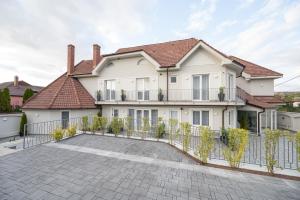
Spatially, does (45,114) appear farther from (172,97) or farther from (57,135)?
(172,97)

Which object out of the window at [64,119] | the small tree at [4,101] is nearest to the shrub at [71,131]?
the window at [64,119]

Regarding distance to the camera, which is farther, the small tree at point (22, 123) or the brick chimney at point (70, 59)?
the brick chimney at point (70, 59)

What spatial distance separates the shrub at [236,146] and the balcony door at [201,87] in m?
6.41

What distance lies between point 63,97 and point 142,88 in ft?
27.1

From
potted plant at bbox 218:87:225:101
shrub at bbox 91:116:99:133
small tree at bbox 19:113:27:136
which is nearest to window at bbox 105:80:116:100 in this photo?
shrub at bbox 91:116:99:133

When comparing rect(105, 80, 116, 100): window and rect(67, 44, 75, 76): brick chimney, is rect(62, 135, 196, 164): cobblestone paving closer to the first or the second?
rect(105, 80, 116, 100): window

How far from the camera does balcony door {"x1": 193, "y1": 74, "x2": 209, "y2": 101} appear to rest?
1241cm

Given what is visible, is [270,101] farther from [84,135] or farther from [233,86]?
[84,135]

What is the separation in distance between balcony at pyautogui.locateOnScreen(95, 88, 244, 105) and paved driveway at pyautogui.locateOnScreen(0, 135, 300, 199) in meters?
5.94

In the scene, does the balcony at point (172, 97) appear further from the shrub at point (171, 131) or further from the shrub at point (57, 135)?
the shrub at point (57, 135)

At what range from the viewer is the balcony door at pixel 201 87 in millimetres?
12406

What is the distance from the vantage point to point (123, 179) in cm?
511

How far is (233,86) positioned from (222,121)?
11.8 feet

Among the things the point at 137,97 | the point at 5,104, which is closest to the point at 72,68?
the point at 137,97
